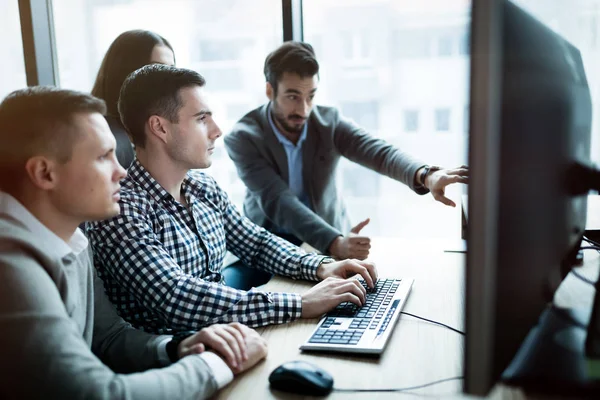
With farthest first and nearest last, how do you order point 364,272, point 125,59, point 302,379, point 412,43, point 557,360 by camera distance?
point 412,43 < point 125,59 < point 364,272 < point 302,379 < point 557,360

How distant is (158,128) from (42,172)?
1.77 ft

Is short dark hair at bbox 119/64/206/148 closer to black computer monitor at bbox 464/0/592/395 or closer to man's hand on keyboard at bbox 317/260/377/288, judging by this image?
man's hand on keyboard at bbox 317/260/377/288

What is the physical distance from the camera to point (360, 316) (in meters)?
1.15

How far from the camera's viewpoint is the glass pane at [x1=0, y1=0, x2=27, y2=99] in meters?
2.20

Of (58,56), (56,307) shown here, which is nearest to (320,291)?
(56,307)

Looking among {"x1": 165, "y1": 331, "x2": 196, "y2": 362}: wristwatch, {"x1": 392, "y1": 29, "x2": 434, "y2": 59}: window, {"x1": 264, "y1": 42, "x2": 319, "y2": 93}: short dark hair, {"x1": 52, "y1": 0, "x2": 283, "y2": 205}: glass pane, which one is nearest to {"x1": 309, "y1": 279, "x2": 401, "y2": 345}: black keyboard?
{"x1": 165, "y1": 331, "x2": 196, "y2": 362}: wristwatch

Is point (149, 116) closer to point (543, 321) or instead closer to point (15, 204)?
point (15, 204)

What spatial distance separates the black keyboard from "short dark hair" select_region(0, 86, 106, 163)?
Answer: 22.6 inches

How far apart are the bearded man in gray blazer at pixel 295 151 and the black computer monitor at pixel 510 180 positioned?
3.65 ft

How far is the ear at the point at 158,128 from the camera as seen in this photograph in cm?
145

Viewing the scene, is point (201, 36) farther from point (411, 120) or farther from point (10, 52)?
point (411, 120)

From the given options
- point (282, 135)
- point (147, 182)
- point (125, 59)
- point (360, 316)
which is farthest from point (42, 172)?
point (282, 135)

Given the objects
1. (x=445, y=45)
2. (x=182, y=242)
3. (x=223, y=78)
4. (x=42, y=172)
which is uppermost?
(x=445, y=45)

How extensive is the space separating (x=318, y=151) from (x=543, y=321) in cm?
149
